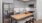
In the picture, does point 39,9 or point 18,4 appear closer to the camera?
point 18,4

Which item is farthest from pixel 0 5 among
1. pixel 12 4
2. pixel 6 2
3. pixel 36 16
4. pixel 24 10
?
pixel 36 16

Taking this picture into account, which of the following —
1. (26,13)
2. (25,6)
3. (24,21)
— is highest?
(25,6)

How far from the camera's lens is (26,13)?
1.78 m

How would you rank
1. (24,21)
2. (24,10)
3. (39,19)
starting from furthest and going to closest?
(39,19), (24,10), (24,21)

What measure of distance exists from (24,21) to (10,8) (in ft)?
1.30

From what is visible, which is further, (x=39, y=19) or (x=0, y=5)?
(x=39, y=19)

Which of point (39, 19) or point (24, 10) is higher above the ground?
point (24, 10)

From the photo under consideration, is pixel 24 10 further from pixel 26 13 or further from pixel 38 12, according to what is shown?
pixel 38 12

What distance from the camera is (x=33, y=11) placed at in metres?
1.83

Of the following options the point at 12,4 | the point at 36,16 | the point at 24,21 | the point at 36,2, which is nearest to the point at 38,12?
the point at 36,16

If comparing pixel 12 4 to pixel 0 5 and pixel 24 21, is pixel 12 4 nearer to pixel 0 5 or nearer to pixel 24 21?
pixel 0 5

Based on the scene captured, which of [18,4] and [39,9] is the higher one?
[18,4]

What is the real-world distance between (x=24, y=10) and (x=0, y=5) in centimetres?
51

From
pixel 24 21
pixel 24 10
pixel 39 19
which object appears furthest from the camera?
pixel 39 19
